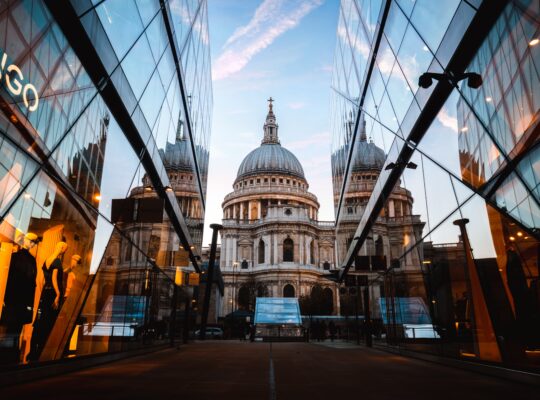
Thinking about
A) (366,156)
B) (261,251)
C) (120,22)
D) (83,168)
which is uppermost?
(261,251)

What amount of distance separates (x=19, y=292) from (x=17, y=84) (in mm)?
2892

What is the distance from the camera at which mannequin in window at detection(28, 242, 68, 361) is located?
21.7 feet

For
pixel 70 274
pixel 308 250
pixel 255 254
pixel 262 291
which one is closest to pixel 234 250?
pixel 255 254

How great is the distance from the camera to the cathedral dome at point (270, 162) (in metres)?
117

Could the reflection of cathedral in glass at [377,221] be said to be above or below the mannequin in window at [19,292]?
above

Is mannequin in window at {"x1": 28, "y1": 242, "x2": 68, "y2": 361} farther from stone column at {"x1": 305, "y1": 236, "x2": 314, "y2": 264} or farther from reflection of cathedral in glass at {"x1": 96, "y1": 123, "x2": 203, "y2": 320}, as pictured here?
stone column at {"x1": 305, "y1": 236, "x2": 314, "y2": 264}

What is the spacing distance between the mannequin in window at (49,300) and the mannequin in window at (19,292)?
1.25ft

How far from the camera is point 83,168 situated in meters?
8.41

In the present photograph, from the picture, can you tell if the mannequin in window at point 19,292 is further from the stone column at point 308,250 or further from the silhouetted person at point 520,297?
the stone column at point 308,250

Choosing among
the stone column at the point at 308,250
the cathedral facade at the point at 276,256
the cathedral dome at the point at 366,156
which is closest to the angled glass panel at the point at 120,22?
the cathedral dome at the point at 366,156

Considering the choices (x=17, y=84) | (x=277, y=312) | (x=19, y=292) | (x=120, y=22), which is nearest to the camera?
(x=17, y=84)

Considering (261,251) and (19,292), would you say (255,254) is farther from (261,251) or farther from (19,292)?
(19,292)

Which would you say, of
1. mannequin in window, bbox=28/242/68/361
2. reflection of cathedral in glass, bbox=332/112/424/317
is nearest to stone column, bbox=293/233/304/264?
reflection of cathedral in glass, bbox=332/112/424/317

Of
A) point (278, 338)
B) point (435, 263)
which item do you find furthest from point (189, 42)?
point (278, 338)
